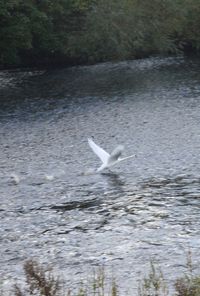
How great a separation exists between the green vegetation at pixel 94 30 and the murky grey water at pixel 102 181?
12796mm

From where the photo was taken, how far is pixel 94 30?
51.1 meters

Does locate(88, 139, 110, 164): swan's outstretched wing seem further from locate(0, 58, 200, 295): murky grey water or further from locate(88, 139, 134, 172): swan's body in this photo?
locate(0, 58, 200, 295): murky grey water

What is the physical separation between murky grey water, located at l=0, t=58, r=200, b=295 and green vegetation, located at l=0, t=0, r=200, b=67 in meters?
Answer: 12.8

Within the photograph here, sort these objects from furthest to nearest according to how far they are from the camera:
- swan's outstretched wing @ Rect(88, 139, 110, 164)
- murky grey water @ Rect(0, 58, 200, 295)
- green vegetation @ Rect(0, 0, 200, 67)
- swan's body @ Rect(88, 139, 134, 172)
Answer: green vegetation @ Rect(0, 0, 200, 67) < swan's outstretched wing @ Rect(88, 139, 110, 164) < swan's body @ Rect(88, 139, 134, 172) < murky grey water @ Rect(0, 58, 200, 295)

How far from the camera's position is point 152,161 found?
68.5 ft

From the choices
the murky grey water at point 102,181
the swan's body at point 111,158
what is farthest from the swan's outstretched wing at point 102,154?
the murky grey water at point 102,181

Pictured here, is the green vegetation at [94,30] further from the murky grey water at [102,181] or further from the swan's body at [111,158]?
the swan's body at [111,158]

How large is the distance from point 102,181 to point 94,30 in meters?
33.5

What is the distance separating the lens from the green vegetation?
5006 cm

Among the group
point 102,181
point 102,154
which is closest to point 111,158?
point 102,154

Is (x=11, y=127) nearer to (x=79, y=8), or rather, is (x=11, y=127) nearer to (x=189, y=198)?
(x=189, y=198)

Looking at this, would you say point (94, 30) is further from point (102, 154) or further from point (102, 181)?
point (102, 181)

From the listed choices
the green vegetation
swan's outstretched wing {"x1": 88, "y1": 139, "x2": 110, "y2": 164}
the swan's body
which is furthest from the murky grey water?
the green vegetation

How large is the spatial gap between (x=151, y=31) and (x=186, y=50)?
14.2ft
